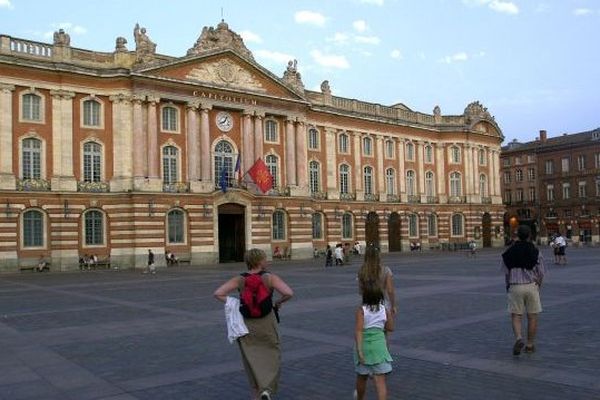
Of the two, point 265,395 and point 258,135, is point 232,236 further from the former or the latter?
point 265,395

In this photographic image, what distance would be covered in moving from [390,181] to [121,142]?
2897cm

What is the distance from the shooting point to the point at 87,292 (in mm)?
24969

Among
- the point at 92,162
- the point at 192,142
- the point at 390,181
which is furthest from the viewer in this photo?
the point at 390,181

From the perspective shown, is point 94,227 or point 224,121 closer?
point 94,227

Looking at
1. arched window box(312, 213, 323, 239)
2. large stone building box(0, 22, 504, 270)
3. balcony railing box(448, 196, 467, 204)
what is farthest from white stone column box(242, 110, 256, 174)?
balcony railing box(448, 196, 467, 204)

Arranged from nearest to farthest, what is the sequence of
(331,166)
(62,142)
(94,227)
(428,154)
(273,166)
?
(62,142) → (94,227) → (273,166) → (331,166) → (428,154)

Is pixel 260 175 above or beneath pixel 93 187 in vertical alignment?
above

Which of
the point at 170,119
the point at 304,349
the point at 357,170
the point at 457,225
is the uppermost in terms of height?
the point at 170,119

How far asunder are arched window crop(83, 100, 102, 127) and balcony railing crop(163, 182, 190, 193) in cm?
634

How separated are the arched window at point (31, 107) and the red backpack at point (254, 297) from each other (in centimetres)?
3840

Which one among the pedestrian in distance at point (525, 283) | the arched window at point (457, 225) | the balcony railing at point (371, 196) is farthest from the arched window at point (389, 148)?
the pedestrian in distance at point (525, 283)

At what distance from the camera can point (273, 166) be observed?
2063 inches

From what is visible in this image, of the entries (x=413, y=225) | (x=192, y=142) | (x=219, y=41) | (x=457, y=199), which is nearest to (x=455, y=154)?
(x=457, y=199)

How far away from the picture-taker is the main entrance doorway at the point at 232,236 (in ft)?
163
